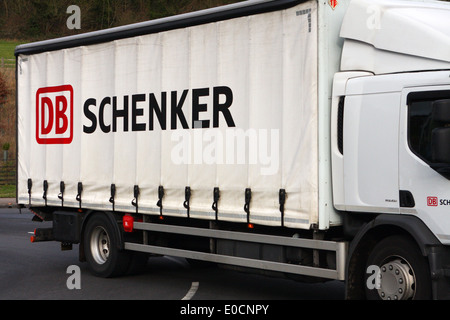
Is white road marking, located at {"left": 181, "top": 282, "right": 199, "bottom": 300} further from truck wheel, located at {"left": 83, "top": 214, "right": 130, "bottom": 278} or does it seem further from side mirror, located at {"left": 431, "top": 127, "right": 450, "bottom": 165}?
side mirror, located at {"left": 431, "top": 127, "right": 450, "bottom": 165}

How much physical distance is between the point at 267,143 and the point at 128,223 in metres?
3.12

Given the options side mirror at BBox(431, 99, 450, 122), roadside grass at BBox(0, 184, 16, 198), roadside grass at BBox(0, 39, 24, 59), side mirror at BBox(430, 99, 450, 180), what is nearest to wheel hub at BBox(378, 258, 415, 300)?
side mirror at BBox(430, 99, 450, 180)

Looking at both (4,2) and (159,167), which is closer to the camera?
(159,167)

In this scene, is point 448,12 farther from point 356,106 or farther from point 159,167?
point 159,167

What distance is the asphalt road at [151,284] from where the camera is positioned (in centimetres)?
1123

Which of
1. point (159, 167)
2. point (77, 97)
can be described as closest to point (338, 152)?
point (159, 167)

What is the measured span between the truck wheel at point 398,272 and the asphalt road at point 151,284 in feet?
7.14

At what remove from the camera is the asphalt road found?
36.9ft

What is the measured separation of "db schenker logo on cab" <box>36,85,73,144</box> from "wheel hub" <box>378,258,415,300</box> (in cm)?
628

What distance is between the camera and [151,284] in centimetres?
1225

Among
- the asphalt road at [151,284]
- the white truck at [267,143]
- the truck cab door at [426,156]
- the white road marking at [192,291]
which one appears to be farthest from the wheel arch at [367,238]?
the white road marking at [192,291]

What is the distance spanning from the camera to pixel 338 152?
9.41 meters

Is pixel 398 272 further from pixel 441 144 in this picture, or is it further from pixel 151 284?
pixel 151 284

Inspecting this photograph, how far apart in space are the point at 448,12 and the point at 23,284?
6923 millimetres
